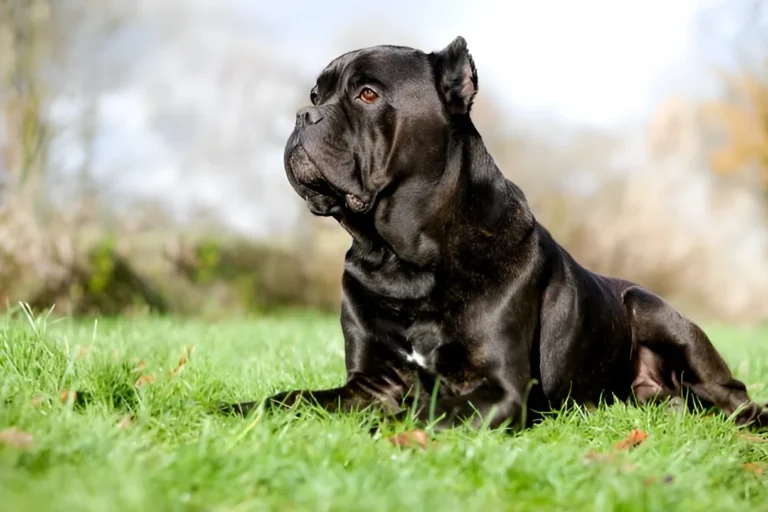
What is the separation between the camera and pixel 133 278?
1014 centimetres

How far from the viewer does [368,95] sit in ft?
11.4

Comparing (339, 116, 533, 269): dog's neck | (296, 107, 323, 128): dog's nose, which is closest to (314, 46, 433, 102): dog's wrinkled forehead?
(296, 107, 323, 128): dog's nose

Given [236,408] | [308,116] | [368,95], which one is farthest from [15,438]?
[368,95]

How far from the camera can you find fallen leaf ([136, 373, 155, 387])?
319 cm

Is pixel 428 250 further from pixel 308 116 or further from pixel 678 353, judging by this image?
pixel 678 353

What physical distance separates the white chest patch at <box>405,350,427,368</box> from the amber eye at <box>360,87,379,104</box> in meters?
1.05

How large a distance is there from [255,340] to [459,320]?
3.09 m

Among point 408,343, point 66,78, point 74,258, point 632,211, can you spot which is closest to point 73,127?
point 66,78

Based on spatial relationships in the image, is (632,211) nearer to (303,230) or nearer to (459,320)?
(303,230)

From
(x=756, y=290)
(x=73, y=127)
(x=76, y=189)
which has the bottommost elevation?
(x=756, y=290)

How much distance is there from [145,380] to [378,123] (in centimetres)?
139

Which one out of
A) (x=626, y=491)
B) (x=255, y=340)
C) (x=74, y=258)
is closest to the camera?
(x=626, y=491)

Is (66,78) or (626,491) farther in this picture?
(66,78)

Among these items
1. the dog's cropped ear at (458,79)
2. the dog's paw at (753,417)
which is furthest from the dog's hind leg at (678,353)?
the dog's cropped ear at (458,79)
